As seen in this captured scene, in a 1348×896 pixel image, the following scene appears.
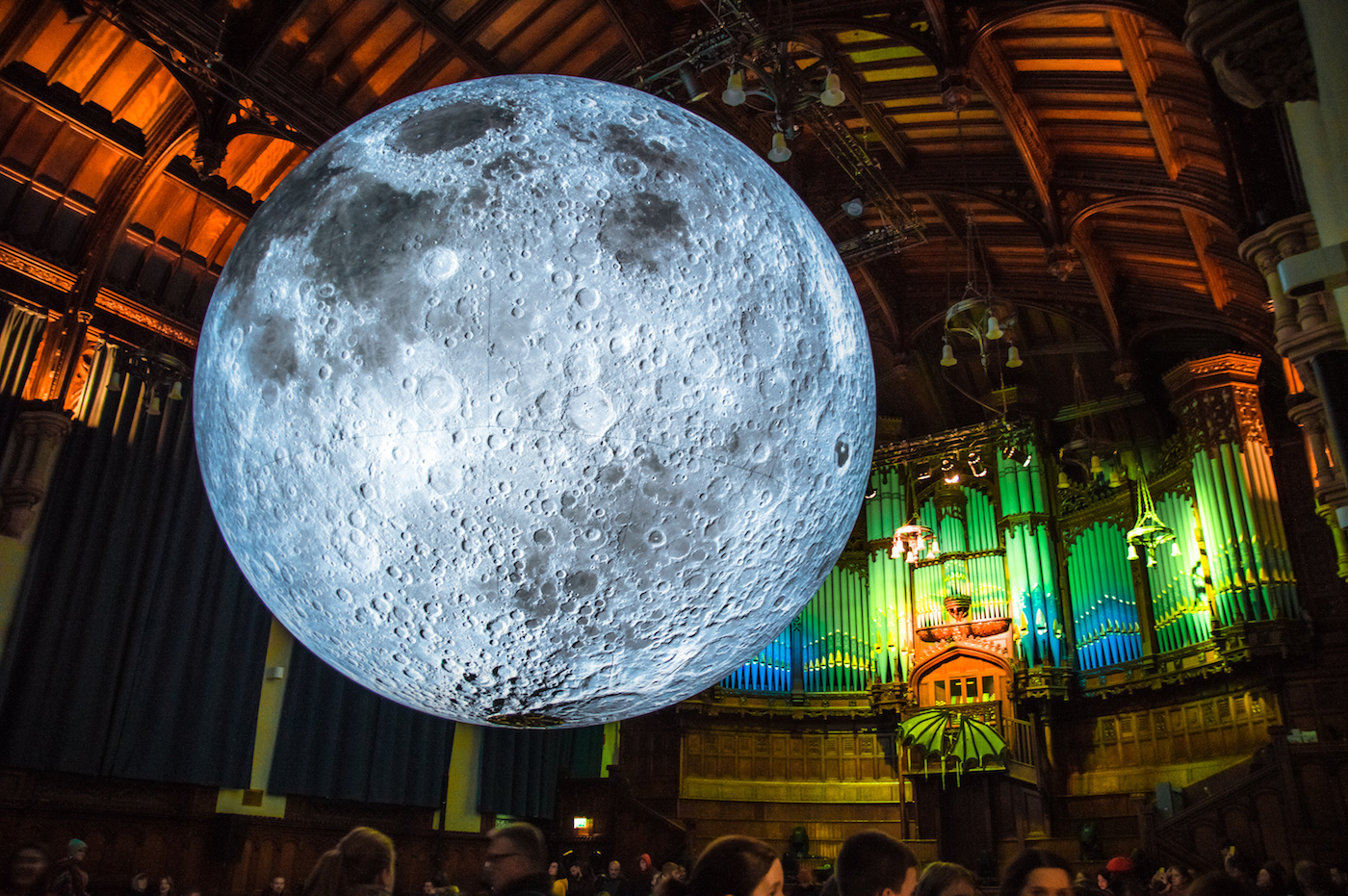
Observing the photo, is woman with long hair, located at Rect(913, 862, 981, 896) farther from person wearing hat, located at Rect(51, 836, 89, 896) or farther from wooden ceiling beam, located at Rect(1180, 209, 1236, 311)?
wooden ceiling beam, located at Rect(1180, 209, 1236, 311)

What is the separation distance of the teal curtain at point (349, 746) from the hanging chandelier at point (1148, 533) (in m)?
8.40

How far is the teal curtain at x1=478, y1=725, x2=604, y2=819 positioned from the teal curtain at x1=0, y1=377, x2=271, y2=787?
3011 mm

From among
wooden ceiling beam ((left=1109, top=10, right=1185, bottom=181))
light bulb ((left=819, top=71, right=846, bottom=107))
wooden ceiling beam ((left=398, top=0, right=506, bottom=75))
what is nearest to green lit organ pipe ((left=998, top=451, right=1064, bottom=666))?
wooden ceiling beam ((left=1109, top=10, right=1185, bottom=181))

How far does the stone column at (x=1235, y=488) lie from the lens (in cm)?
1011

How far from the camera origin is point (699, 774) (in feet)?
40.6

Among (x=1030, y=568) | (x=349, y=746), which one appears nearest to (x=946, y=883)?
(x=349, y=746)

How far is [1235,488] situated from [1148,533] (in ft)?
3.41

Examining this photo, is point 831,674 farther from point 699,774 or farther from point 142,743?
point 142,743

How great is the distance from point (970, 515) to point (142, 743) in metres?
10.4

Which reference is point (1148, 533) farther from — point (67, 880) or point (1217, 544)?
→ point (67, 880)

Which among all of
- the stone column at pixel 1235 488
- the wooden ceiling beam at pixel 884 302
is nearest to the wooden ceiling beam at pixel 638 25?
the wooden ceiling beam at pixel 884 302

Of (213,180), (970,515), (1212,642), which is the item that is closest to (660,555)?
(213,180)

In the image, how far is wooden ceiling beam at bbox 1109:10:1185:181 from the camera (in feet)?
24.1

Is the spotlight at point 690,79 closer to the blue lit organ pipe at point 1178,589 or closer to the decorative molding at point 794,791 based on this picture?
the blue lit organ pipe at point 1178,589
